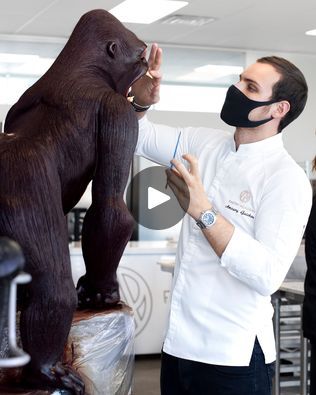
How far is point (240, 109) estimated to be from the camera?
1.89m

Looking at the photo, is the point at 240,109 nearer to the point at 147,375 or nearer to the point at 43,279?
the point at 43,279

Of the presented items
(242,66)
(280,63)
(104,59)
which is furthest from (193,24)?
(104,59)

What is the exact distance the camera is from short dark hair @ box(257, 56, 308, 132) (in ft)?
6.30

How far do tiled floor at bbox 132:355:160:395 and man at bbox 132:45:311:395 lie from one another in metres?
2.91

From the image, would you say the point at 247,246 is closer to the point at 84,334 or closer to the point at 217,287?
the point at 217,287

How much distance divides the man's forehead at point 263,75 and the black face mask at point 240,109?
54 millimetres

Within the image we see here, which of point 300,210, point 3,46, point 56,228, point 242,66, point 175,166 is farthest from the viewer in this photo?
point 242,66

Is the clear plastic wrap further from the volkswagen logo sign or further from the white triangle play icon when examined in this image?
the volkswagen logo sign

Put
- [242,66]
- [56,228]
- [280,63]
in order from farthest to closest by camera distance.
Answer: [242,66] → [280,63] → [56,228]

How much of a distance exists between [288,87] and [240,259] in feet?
1.60

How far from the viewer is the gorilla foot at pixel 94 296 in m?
1.30

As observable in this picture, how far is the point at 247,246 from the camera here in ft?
5.64

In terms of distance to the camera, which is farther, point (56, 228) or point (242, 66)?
point (242, 66)

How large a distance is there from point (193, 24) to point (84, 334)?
6378mm
